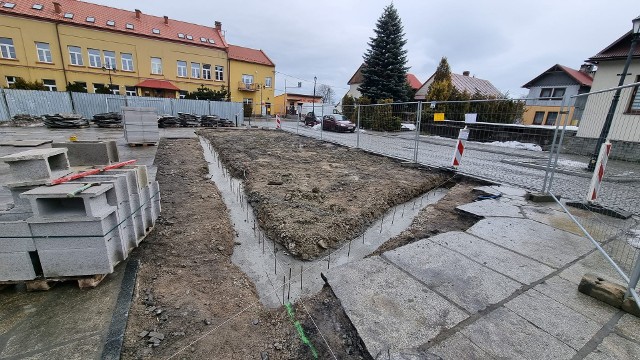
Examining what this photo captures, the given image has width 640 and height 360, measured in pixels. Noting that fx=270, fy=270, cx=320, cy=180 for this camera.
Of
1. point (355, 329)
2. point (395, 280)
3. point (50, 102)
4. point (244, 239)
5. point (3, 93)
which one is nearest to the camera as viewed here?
point (355, 329)

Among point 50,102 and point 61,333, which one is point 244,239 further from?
point 50,102

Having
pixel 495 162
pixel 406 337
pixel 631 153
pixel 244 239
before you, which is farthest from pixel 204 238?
pixel 495 162

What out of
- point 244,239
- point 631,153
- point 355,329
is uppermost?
point 631,153

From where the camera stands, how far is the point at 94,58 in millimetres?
29141

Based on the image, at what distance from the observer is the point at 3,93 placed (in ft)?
63.8

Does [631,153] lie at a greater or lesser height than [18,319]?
A: greater

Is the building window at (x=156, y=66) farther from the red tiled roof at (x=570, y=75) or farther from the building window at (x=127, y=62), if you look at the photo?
the red tiled roof at (x=570, y=75)

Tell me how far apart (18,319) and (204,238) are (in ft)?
6.28

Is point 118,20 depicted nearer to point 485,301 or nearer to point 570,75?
point 485,301

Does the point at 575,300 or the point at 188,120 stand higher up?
the point at 188,120

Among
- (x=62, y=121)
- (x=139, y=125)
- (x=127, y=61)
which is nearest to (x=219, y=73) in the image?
(x=127, y=61)

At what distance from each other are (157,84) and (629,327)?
125 ft

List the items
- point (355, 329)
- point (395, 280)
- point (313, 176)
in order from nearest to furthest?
point (355, 329) → point (395, 280) → point (313, 176)

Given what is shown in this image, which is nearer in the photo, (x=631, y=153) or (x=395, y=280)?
(x=395, y=280)
